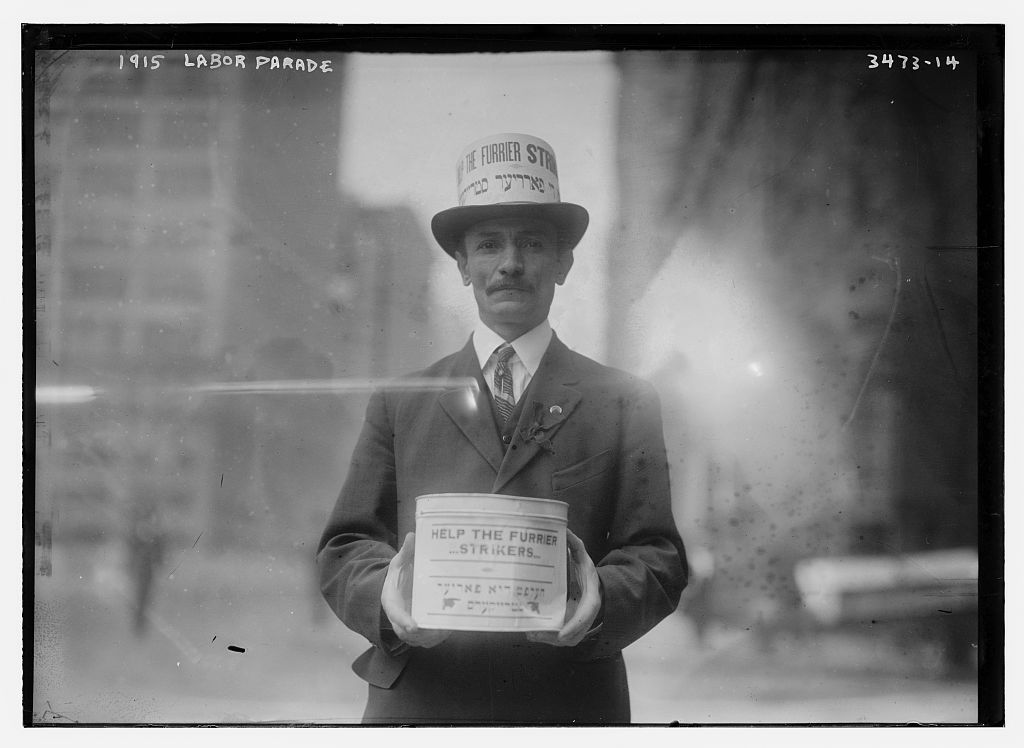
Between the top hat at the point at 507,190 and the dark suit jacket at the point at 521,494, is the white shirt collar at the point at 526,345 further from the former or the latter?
the top hat at the point at 507,190

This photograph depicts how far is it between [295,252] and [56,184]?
69 cm

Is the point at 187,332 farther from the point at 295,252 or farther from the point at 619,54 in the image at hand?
the point at 619,54

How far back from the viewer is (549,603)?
242 centimetres

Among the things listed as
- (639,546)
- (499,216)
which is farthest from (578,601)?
(499,216)

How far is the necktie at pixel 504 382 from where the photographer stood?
2.59 meters

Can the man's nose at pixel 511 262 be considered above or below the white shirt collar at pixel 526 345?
above

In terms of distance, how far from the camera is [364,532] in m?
2.61

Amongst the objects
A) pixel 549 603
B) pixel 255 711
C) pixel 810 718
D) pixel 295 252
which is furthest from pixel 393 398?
pixel 810 718

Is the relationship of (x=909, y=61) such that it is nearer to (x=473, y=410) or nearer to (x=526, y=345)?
(x=526, y=345)

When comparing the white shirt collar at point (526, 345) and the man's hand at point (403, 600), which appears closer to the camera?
the man's hand at point (403, 600)
